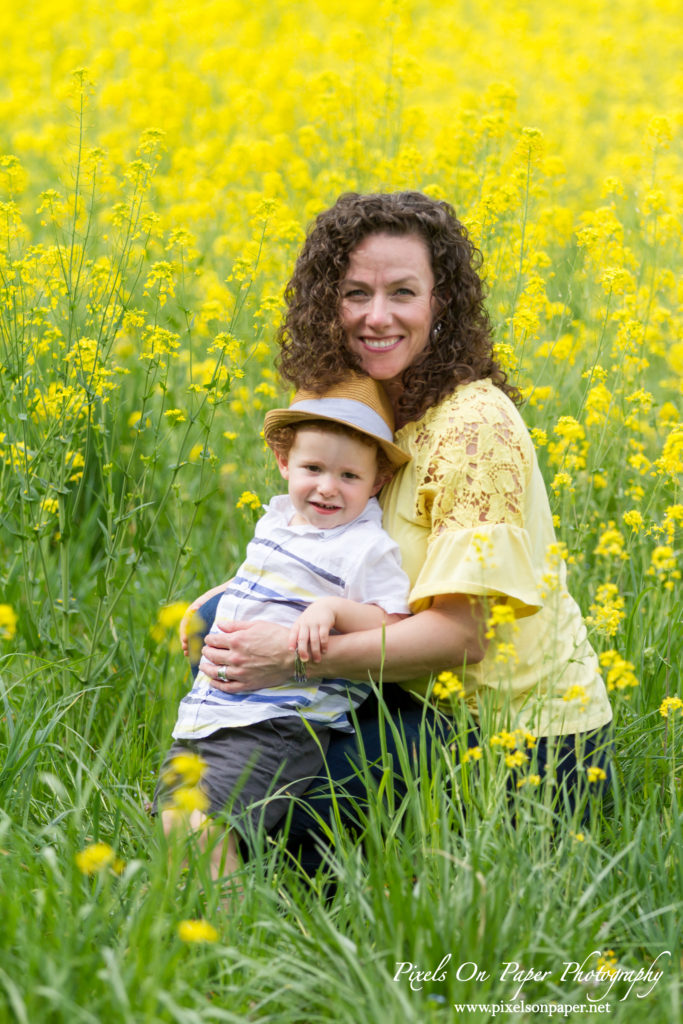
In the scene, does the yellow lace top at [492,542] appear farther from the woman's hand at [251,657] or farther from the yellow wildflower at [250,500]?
the yellow wildflower at [250,500]

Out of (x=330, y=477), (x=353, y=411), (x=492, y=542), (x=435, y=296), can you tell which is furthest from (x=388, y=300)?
(x=492, y=542)

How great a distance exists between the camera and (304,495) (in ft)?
9.61

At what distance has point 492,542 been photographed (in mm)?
2701

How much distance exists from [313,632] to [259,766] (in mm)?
372

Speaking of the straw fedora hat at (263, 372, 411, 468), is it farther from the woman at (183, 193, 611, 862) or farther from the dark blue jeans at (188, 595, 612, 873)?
the dark blue jeans at (188, 595, 612, 873)

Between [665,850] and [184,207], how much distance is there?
166 inches

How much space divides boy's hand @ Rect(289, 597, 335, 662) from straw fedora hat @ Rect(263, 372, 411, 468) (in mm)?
491

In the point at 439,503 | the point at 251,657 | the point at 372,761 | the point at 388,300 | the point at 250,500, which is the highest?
the point at 388,300

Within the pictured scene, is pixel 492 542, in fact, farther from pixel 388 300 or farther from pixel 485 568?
pixel 388 300

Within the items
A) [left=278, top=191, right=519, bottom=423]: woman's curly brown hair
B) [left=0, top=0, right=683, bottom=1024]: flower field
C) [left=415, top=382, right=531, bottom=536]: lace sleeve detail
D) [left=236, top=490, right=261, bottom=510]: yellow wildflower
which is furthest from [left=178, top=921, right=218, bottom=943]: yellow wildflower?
[left=236, top=490, right=261, bottom=510]: yellow wildflower

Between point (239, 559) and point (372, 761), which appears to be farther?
point (239, 559)

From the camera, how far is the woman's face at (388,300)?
3072mm

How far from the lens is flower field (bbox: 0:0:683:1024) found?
209cm

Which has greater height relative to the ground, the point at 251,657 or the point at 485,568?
the point at 485,568
